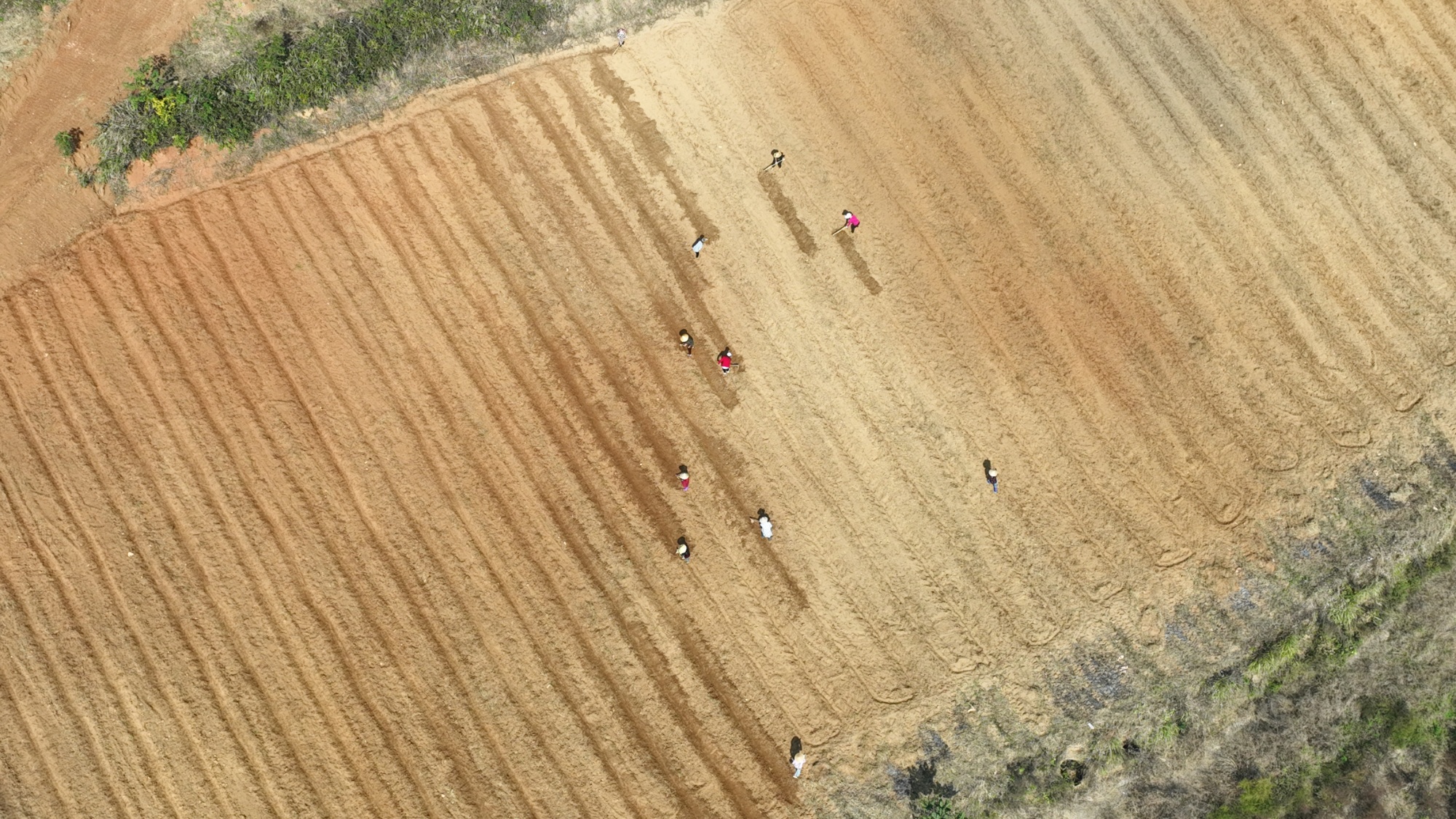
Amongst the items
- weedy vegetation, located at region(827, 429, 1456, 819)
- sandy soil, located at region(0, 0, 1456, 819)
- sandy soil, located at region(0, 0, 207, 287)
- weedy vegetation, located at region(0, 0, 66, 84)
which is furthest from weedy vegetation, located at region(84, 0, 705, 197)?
weedy vegetation, located at region(827, 429, 1456, 819)

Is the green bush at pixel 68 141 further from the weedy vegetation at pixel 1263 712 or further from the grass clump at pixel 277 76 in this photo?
the weedy vegetation at pixel 1263 712

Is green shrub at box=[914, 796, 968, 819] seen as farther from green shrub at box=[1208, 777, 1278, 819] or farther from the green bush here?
the green bush

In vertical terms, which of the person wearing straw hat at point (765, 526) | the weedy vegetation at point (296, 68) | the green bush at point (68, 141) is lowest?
the person wearing straw hat at point (765, 526)

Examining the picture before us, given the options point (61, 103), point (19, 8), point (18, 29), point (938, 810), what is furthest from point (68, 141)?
point (938, 810)

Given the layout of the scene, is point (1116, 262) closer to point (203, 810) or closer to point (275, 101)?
point (275, 101)

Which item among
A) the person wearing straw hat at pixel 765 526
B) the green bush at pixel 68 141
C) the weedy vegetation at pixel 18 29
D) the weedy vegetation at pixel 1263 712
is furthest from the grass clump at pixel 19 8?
the weedy vegetation at pixel 1263 712
